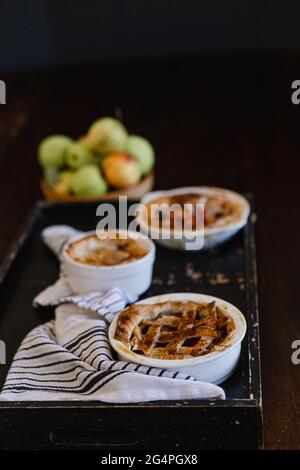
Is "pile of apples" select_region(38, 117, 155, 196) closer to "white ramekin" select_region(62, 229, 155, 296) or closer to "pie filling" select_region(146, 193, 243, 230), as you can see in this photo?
"pie filling" select_region(146, 193, 243, 230)

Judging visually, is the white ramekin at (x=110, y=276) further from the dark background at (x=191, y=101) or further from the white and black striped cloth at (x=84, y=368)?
the dark background at (x=191, y=101)

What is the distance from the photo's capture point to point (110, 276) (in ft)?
4.84

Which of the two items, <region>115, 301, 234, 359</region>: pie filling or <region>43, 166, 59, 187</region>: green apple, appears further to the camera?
<region>43, 166, 59, 187</region>: green apple

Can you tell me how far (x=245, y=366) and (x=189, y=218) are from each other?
60cm

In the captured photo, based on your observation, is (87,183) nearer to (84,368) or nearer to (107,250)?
(107,250)

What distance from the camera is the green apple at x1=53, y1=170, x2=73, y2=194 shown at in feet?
6.67

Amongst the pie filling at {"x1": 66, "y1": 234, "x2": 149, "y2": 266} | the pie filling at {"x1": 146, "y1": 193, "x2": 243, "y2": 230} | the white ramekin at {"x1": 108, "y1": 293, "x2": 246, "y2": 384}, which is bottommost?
the white ramekin at {"x1": 108, "y1": 293, "x2": 246, "y2": 384}

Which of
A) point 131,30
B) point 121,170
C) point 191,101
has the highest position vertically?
point 131,30

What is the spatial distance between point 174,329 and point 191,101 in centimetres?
183

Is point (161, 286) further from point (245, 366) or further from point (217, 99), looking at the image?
point (217, 99)

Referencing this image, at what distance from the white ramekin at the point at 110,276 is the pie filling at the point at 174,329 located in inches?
6.0

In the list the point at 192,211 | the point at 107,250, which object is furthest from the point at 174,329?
the point at 192,211

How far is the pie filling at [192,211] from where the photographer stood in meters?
1.72

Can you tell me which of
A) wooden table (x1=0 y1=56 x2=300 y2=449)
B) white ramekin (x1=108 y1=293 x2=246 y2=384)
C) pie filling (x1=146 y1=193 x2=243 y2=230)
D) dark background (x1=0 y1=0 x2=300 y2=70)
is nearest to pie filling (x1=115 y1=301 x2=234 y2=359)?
white ramekin (x1=108 y1=293 x2=246 y2=384)
